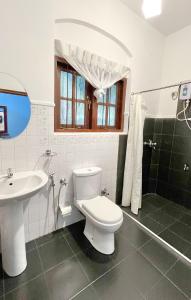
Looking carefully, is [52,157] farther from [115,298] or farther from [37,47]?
[115,298]

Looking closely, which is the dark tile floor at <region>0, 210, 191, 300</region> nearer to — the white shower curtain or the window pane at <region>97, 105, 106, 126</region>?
the white shower curtain

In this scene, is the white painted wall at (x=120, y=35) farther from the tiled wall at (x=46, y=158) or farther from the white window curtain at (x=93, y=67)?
the tiled wall at (x=46, y=158)

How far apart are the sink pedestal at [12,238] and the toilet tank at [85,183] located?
65 cm

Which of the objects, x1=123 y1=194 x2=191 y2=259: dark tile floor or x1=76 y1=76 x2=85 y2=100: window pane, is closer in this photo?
x1=123 y1=194 x2=191 y2=259: dark tile floor

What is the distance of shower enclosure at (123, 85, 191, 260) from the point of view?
7.08ft

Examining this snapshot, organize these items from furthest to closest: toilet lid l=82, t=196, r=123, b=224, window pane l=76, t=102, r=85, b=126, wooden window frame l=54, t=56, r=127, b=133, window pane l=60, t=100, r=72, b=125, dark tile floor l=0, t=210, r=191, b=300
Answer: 1. window pane l=76, t=102, r=85, b=126
2. window pane l=60, t=100, r=72, b=125
3. wooden window frame l=54, t=56, r=127, b=133
4. toilet lid l=82, t=196, r=123, b=224
5. dark tile floor l=0, t=210, r=191, b=300

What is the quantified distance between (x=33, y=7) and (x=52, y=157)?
1.34 meters

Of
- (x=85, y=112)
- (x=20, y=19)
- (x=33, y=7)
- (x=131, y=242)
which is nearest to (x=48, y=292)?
(x=131, y=242)

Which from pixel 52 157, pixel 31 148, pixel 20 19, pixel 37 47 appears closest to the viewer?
pixel 20 19

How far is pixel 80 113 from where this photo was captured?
204 centimetres

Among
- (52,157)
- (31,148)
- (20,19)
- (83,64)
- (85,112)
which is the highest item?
(20,19)

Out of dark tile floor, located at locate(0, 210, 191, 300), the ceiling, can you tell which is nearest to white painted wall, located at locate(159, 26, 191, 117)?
the ceiling

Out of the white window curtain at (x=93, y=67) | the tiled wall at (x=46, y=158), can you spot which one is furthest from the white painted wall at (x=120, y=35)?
the tiled wall at (x=46, y=158)

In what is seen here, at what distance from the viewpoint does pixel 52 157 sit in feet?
5.61
